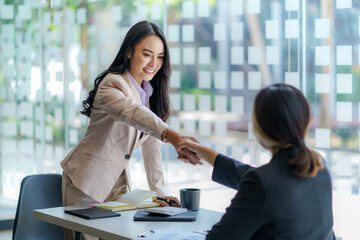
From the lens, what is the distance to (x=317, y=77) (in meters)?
3.63

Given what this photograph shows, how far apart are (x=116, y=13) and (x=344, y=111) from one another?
2.52 m

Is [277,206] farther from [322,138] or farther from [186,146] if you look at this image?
[322,138]

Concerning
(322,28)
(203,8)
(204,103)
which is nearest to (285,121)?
(322,28)

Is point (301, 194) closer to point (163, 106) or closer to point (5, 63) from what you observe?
point (163, 106)

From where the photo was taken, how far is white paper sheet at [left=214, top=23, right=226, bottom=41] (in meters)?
4.22

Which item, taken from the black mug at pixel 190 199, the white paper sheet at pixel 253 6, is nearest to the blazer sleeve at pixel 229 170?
the black mug at pixel 190 199

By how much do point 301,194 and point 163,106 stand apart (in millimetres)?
1407

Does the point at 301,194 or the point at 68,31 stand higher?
the point at 68,31

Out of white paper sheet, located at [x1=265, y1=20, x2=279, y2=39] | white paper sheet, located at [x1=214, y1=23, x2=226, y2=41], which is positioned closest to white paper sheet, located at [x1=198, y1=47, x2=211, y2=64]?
white paper sheet, located at [x1=214, y1=23, x2=226, y2=41]

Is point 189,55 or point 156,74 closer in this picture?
point 156,74

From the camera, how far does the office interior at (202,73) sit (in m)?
3.56

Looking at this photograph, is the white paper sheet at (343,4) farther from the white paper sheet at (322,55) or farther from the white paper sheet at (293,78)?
the white paper sheet at (293,78)

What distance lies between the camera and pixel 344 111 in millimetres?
3514

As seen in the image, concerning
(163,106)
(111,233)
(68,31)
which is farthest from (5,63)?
(111,233)
